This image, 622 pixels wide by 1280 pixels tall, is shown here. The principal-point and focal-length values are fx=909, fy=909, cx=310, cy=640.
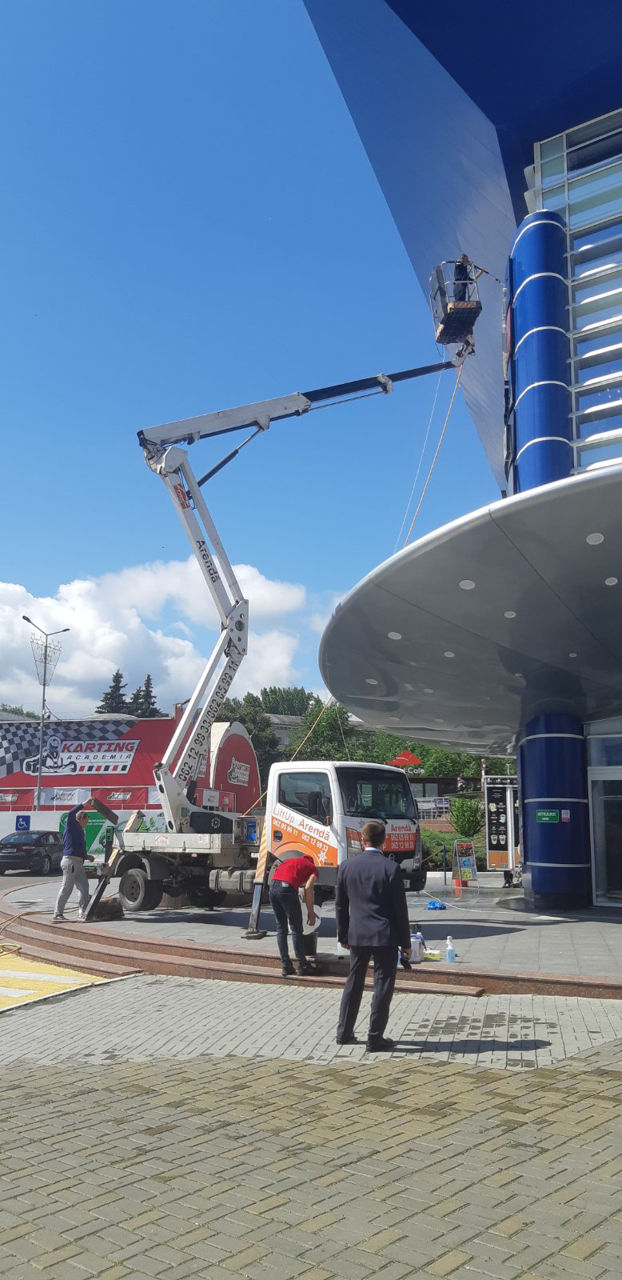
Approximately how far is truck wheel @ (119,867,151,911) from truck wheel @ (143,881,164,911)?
2 cm

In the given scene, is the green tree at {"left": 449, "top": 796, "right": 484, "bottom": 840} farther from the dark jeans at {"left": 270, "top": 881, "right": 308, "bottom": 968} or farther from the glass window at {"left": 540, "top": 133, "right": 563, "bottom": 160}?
the dark jeans at {"left": 270, "top": 881, "right": 308, "bottom": 968}

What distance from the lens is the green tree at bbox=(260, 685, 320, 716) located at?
130 metres

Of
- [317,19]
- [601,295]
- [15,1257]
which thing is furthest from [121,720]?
[15,1257]

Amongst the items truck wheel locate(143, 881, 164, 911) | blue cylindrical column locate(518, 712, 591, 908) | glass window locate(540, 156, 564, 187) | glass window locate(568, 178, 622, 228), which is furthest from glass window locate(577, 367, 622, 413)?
truck wheel locate(143, 881, 164, 911)

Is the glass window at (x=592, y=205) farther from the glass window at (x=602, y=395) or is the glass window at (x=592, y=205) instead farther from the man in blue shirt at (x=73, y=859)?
the man in blue shirt at (x=73, y=859)

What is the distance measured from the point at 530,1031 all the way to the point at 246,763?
30848mm

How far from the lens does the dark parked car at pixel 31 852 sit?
27.2 m

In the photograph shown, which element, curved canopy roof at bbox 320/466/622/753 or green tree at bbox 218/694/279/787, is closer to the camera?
curved canopy roof at bbox 320/466/622/753

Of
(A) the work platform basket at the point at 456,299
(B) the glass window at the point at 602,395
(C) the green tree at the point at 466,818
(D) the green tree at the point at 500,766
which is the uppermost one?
(A) the work platform basket at the point at 456,299

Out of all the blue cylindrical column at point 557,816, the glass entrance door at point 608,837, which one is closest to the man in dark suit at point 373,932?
the blue cylindrical column at point 557,816

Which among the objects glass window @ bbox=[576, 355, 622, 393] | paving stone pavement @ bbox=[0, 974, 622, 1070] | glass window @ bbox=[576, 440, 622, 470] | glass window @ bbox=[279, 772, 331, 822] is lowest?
paving stone pavement @ bbox=[0, 974, 622, 1070]

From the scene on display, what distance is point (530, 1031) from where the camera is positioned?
22.5ft

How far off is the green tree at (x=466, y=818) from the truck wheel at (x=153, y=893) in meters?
18.2

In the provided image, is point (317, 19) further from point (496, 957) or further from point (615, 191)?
point (496, 957)
